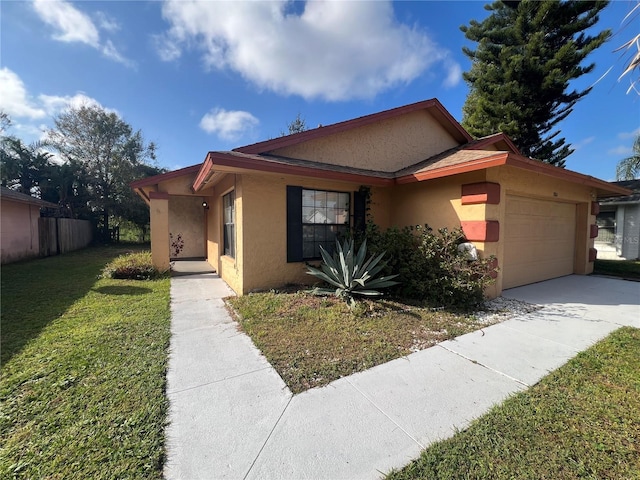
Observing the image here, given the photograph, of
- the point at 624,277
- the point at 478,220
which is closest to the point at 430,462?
the point at 478,220

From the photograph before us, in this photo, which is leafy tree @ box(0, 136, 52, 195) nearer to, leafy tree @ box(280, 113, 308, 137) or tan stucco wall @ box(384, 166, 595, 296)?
leafy tree @ box(280, 113, 308, 137)

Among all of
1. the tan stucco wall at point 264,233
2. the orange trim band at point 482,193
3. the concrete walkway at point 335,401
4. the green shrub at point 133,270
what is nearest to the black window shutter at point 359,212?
the tan stucco wall at point 264,233

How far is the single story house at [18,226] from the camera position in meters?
10.4

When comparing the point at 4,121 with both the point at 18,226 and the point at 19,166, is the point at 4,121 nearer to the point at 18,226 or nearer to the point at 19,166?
the point at 19,166

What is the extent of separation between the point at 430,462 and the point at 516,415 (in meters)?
1.04

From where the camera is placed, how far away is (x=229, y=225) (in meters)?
7.33

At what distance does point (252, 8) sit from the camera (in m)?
6.07

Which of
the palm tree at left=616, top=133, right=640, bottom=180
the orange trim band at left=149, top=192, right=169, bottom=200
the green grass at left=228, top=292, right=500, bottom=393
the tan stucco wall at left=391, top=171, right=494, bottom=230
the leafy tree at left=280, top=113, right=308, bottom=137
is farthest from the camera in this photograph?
the leafy tree at left=280, top=113, right=308, bottom=137

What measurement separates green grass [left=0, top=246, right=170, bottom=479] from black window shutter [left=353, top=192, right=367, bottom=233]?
4.63 meters

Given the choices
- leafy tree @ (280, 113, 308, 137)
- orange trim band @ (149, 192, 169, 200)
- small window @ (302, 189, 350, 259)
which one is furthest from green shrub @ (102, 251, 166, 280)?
leafy tree @ (280, 113, 308, 137)

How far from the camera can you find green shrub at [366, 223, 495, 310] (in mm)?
5113

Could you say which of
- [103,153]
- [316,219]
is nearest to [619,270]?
[316,219]

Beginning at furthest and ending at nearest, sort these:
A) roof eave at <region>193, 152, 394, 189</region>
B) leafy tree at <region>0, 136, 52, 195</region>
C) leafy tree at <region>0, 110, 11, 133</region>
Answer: leafy tree at <region>0, 110, 11, 133</region> → leafy tree at <region>0, 136, 52, 195</region> → roof eave at <region>193, 152, 394, 189</region>

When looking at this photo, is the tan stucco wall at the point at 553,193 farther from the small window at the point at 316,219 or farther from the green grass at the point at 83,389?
the green grass at the point at 83,389
